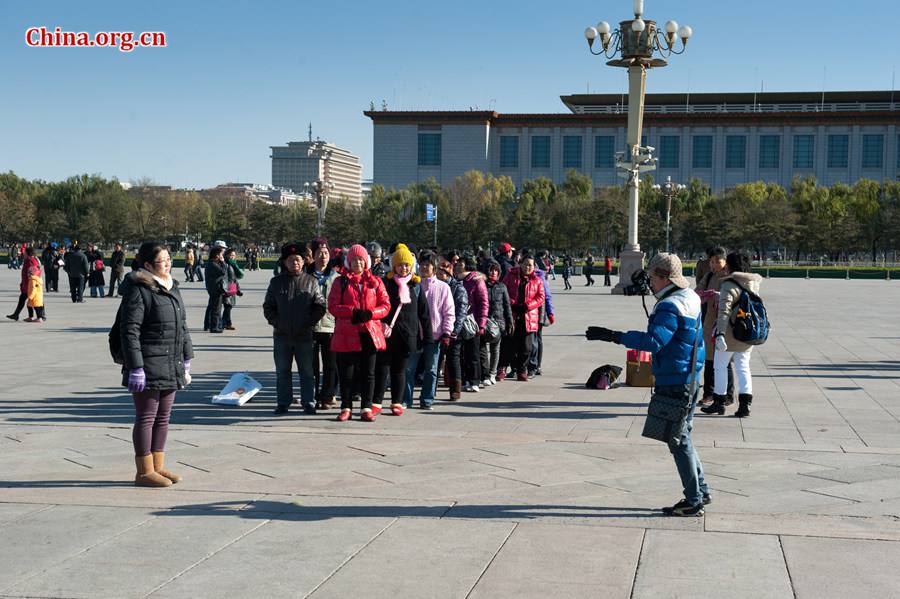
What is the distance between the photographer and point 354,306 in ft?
29.9

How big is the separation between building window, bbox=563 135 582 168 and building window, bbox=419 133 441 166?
13.3 m

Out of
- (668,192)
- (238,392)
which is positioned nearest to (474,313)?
(238,392)

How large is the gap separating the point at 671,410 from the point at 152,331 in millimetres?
3504

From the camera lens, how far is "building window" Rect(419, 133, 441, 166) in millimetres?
103812

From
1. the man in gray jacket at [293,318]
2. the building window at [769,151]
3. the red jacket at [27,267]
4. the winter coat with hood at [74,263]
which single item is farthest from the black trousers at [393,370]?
the building window at [769,151]

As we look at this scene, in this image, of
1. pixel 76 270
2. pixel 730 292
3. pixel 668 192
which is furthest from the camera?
pixel 668 192

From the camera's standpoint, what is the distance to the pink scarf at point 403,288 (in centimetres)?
961

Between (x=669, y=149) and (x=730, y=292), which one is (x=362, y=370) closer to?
(x=730, y=292)

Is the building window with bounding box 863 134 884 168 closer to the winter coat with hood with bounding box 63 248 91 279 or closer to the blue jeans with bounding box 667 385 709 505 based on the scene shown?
the winter coat with hood with bounding box 63 248 91 279

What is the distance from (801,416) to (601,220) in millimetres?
70809

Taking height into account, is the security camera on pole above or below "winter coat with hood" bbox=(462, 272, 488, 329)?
above

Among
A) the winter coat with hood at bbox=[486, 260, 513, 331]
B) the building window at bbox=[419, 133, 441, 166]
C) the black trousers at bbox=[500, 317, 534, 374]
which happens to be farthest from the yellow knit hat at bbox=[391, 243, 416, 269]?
the building window at bbox=[419, 133, 441, 166]

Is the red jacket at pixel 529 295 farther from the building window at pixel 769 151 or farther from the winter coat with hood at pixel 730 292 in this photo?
the building window at pixel 769 151

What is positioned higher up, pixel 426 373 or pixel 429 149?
pixel 429 149
